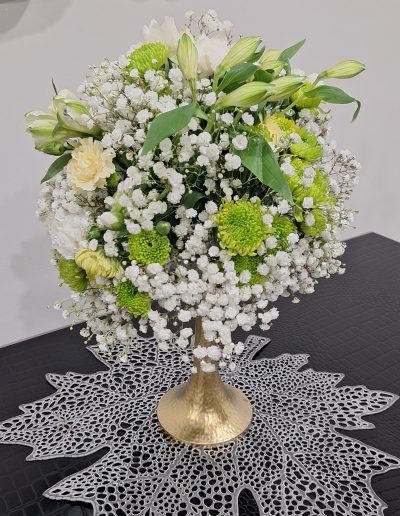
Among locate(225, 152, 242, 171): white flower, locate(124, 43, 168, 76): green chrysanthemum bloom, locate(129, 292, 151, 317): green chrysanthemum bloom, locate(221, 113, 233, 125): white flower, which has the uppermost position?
locate(124, 43, 168, 76): green chrysanthemum bloom

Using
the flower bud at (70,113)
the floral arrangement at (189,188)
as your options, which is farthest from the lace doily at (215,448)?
the flower bud at (70,113)

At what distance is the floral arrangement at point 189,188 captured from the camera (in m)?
0.64

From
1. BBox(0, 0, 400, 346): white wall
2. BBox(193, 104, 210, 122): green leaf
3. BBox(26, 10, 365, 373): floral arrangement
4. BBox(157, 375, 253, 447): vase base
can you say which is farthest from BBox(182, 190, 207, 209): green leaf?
BBox(0, 0, 400, 346): white wall

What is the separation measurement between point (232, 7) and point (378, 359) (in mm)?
1063

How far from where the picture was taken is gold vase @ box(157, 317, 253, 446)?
0.87m

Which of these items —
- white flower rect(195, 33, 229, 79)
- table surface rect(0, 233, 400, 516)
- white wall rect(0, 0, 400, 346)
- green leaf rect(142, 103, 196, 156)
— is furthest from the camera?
white wall rect(0, 0, 400, 346)

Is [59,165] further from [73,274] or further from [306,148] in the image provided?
[306,148]

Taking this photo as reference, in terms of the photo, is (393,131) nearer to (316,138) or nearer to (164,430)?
(316,138)

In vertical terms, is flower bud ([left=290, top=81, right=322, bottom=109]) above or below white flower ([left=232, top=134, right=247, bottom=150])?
above

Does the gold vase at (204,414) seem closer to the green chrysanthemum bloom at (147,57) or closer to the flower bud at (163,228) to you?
the flower bud at (163,228)

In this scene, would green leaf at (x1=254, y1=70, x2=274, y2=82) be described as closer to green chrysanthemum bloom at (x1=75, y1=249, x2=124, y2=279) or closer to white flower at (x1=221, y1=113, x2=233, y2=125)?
white flower at (x1=221, y1=113, x2=233, y2=125)

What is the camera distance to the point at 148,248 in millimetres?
654

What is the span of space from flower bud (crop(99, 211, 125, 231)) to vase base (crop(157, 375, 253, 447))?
1.24ft

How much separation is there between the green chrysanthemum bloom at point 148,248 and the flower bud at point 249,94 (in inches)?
7.6
